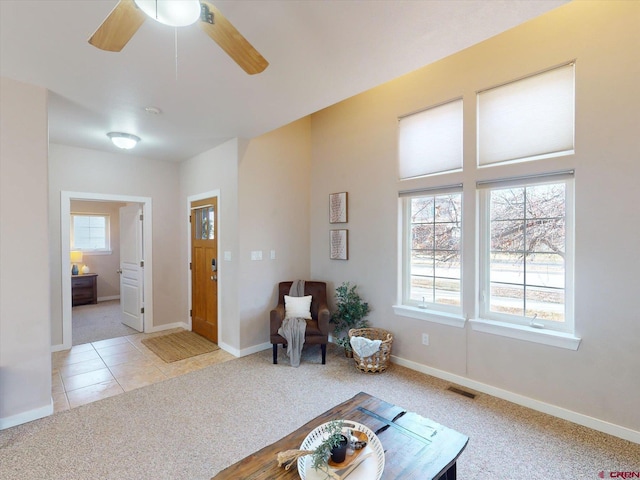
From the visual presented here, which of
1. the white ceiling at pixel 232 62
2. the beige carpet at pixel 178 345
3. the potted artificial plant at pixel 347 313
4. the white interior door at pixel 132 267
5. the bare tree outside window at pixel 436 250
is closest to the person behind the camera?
the white ceiling at pixel 232 62

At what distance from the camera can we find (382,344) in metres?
3.14

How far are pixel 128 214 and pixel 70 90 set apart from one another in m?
2.77

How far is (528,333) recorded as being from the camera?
8.24ft

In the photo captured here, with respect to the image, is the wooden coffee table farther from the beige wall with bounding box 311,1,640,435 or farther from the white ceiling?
the white ceiling

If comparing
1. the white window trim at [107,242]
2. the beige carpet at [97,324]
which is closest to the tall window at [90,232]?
the white window trim at [107,242]

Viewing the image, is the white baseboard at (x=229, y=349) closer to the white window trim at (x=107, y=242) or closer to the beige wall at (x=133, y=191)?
the beige wall at (x=133, y=191)

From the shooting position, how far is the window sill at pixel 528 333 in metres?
2.33

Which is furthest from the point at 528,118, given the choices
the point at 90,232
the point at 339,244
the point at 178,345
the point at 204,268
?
the point at 90,232

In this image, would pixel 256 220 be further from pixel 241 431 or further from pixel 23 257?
pixel 241 431

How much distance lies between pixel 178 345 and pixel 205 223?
1.72m

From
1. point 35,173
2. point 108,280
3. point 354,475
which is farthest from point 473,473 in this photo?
point 108,280

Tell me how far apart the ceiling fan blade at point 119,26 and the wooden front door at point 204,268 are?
276cm

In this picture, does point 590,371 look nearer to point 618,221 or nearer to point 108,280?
point 618,221

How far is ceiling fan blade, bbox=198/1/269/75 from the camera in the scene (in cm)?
125
